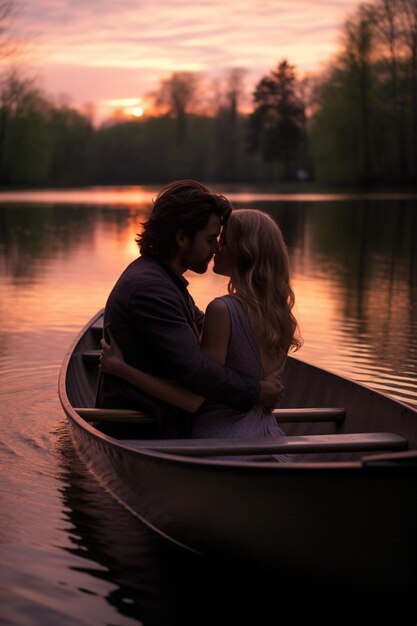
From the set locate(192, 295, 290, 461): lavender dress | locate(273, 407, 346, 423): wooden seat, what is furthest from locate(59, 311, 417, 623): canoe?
locate(273, 407, 346, 423): wooden seat

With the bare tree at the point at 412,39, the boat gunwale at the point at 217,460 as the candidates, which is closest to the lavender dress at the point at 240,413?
the boat gunwale at the point at 217,460

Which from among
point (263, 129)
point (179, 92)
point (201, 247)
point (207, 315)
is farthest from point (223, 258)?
point (179, 92)

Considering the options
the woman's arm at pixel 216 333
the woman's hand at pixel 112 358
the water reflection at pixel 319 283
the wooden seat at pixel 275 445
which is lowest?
the water reflection at pixel 319 283

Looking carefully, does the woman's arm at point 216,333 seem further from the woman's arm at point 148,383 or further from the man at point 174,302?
the woman's arm at point 148,383

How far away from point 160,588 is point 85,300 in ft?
31.8

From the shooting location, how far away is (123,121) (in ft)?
510

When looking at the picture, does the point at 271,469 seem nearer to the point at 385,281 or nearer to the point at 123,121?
the point at 385,281

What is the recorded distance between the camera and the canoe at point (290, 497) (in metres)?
4.00

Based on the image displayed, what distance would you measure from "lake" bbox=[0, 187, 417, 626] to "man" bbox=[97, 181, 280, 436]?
0.85m

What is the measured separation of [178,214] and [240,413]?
1.07m

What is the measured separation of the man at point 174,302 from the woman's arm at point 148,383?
53mm

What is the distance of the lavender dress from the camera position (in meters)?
4.90

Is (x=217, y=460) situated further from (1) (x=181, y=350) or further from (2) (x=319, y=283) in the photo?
(2) (x=319, y=283)

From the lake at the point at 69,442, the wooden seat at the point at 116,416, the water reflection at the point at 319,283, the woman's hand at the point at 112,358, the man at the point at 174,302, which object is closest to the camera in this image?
the lake at the point at 69,442
